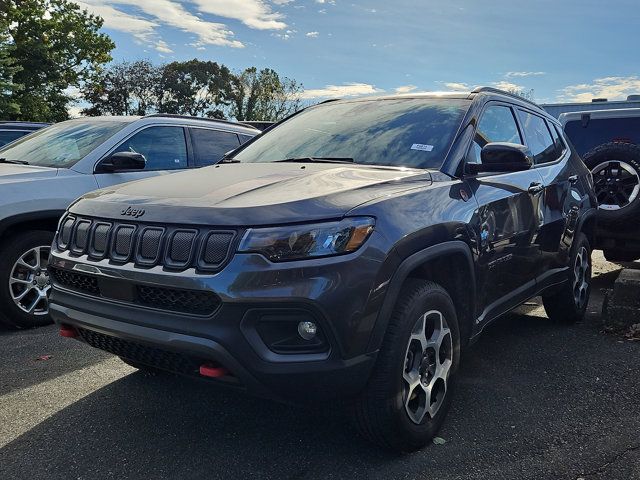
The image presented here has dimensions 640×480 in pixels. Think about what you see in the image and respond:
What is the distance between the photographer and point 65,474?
2.58m

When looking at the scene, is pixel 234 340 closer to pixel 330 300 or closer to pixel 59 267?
pixel 330 300

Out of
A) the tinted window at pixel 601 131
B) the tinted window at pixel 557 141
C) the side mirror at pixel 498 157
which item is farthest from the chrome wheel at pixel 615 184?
the side mirror at pixel 498 157

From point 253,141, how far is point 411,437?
243 centimetres

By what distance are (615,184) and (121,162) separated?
5.05m

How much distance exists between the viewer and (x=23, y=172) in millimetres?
4660

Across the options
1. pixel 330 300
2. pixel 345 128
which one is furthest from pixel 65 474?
pixel 345 128

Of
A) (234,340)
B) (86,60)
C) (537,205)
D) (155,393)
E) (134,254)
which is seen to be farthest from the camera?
(86,60)

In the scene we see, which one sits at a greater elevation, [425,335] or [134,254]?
[134,254]

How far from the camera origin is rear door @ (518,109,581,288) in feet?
13.6

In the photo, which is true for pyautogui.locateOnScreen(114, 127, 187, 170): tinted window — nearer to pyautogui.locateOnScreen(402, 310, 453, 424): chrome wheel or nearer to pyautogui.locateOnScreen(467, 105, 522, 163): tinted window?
pyautogui.locateOnScreen(467, 105, 522, 163): tinted window

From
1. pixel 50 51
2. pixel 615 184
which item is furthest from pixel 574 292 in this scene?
pixel 50 51

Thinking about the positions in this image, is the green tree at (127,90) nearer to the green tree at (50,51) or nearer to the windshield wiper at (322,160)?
the green tree at (50,51)

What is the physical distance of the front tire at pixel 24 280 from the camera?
4.52 meters

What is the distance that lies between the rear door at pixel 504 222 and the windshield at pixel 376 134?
0.74 feet
